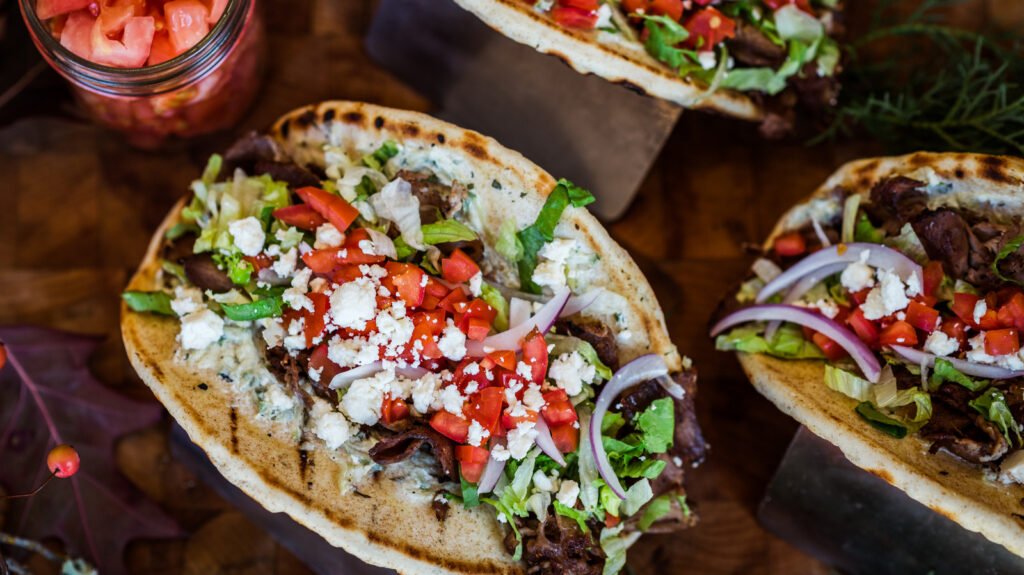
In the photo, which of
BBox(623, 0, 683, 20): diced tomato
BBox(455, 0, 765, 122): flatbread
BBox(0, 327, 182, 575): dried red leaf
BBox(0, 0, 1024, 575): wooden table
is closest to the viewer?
BBox(455, 0, 765, 122): flatbread

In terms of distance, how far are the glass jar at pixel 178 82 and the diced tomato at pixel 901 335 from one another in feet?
9.21

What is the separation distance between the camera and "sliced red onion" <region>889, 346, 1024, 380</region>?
359cm

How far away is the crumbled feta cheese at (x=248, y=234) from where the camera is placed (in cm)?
368

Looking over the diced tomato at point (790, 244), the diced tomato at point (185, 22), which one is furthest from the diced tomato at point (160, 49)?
the diced tomato at point (790, 244)

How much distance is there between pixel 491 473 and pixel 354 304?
786mm

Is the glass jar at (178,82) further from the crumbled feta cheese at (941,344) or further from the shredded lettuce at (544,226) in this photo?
the crumbled feta cheese at (941,344)

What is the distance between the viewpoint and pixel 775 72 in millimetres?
4312

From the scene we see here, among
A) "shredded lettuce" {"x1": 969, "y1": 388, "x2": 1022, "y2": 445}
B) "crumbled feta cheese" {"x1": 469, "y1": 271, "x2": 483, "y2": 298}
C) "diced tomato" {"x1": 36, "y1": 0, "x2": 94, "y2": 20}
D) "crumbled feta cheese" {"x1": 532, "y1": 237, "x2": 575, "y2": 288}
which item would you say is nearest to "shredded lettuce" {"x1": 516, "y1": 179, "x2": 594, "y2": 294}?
"crumbled feta cheese" {"x1": 532, "y1": 237, "x2": 575, "y2": 288}

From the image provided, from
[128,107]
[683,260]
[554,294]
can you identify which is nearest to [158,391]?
[128,107]

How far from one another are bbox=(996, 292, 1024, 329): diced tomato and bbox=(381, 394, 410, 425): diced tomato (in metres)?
2.22

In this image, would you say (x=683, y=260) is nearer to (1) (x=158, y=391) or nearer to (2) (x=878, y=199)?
(2) (x=878, y=199)

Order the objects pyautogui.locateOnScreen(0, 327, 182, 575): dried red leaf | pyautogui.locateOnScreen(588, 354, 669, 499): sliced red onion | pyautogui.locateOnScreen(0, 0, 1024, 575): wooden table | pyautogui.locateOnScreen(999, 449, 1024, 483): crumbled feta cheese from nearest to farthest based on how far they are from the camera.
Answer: pyautogui.locateOnScreen(999, 449, 1024, 483): crumbled feta cheese → pyautogui.locateOnScreen(588, 354, 669, 499): sliced red onion → pyautogui.locateOnScreen(0, 327, 182, 575): dried red leaf → pyautogui.locateOnScreen(0, 0, 1024, 575): wooden table

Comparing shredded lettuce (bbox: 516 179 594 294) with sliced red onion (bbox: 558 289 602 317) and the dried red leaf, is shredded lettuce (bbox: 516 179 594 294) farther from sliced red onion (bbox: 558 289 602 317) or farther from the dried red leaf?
the dried red leaf

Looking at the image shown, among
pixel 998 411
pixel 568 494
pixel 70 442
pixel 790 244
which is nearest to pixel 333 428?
pixel 568 494
